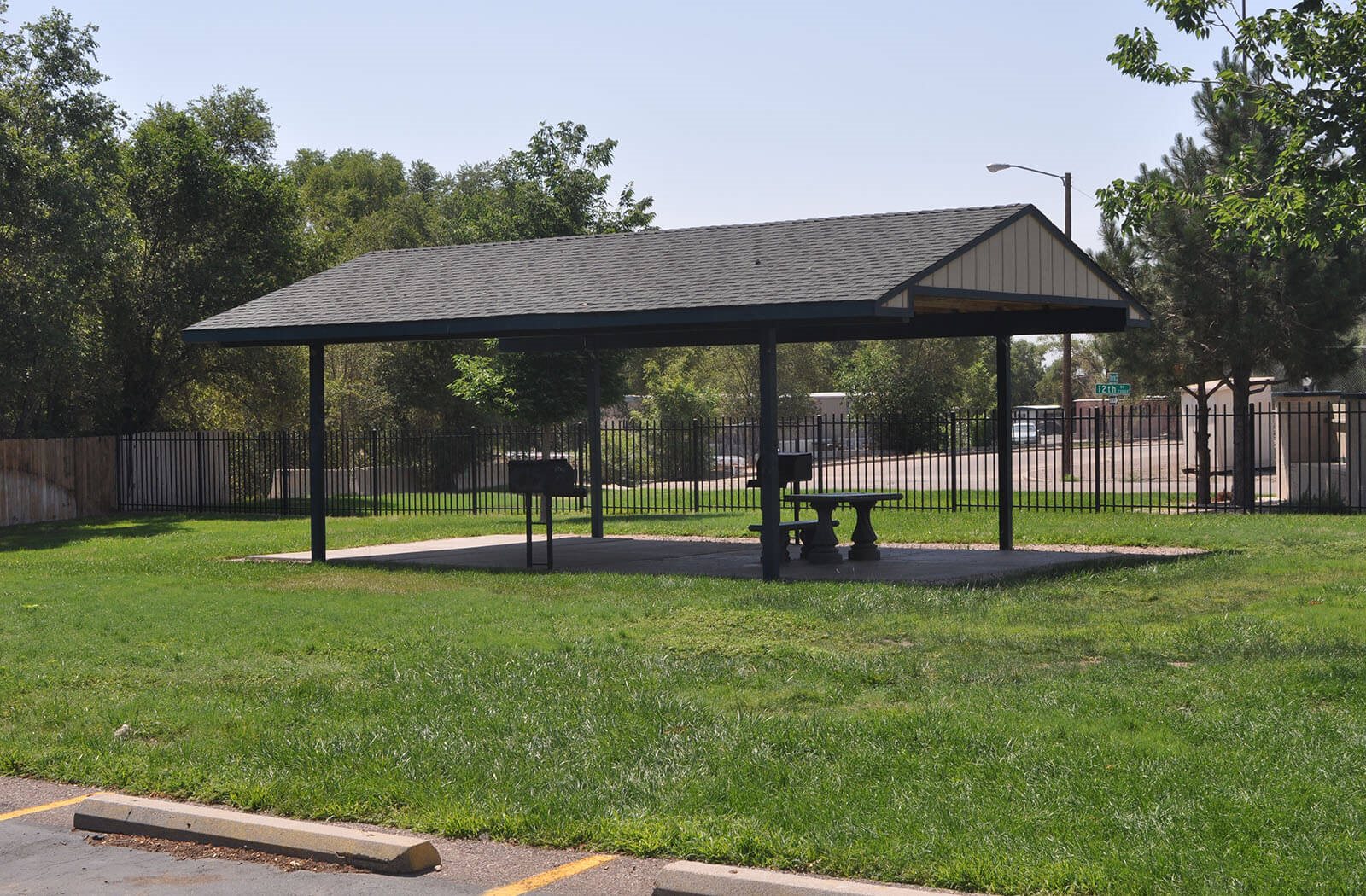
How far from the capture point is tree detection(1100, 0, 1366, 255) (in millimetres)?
14398

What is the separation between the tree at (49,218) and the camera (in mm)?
28562

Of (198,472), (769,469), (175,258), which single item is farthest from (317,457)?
(175,258)

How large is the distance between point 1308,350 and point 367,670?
22483 mm

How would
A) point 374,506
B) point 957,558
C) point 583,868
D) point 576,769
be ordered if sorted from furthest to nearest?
1. point 374,506
2. point 957,558
3. point 576,769
4. point 583,868

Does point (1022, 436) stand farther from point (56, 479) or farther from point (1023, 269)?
point (1023, 269)

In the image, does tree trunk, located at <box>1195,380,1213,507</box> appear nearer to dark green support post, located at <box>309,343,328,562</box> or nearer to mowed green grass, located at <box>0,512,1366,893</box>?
mowed green grass, located at <box>0,512,1366,893</box>

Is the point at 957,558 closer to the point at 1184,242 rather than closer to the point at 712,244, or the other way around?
the point at 712,244

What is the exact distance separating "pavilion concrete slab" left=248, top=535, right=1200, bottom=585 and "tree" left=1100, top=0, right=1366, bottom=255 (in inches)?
168

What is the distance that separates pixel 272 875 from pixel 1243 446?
24.9 meters

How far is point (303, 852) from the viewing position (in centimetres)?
703

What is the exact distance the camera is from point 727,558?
1952 cm

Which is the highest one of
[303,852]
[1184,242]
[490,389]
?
[1184,242]

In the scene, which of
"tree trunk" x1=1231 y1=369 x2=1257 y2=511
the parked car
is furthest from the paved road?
the parked car

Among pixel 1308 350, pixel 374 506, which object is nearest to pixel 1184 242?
pixel 1308 350
